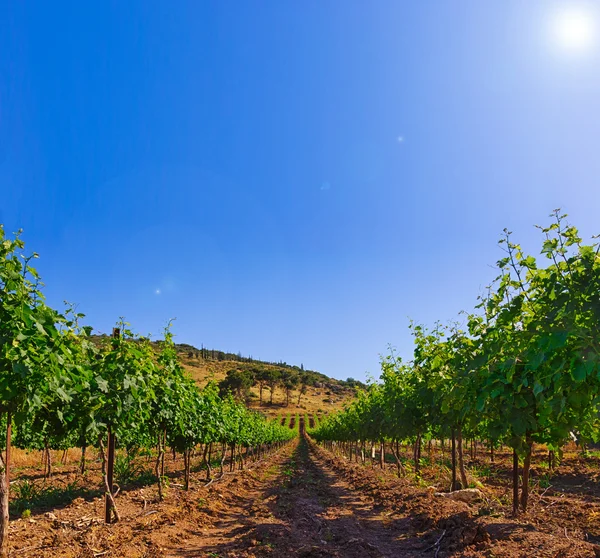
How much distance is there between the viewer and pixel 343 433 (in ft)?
115

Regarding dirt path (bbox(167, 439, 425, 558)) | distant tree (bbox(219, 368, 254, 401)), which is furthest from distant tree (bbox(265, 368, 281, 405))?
dirt path (bbox(167, 439, 425, 558))

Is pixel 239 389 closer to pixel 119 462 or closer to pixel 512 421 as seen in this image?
pixel 119 462

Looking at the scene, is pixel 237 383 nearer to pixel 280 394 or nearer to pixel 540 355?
pixel 280 394

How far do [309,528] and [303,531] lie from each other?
44 cm

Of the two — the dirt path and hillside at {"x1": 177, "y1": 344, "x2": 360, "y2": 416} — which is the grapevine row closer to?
the dirt path

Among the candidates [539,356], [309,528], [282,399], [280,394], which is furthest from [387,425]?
[280,394]

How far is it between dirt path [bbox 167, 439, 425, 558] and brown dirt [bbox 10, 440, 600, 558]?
24 millimetres

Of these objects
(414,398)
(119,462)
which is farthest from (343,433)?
(414,398)

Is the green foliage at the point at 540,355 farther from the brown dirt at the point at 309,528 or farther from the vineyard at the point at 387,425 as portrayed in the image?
the brown dirt at the point at 309,528

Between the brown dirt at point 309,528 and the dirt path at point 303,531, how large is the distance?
2cm

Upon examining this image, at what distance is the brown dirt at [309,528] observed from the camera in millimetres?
6848

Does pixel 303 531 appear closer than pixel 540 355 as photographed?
No

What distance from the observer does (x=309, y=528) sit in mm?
9625

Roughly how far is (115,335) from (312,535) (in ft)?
18.8
